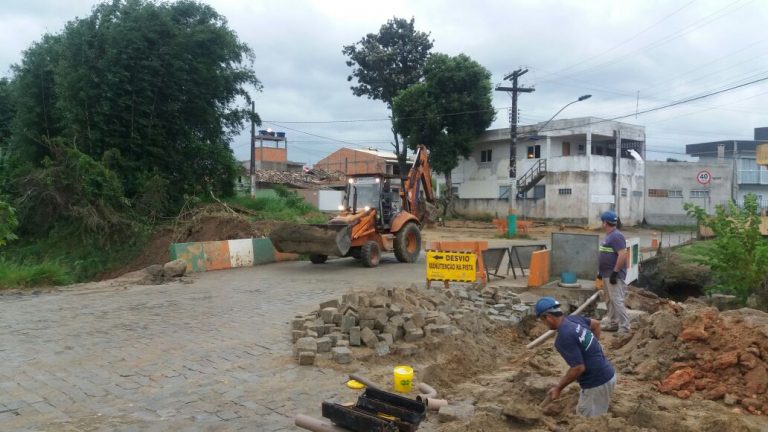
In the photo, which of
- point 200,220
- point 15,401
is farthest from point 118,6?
point 15,401

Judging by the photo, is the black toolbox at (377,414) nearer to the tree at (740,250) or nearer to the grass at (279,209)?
the tree at (740,250)

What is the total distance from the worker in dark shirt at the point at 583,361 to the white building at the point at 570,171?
32.2 meters

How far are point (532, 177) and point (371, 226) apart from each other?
83.3 feet

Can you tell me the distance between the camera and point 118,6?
896 inches

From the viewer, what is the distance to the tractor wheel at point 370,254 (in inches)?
631

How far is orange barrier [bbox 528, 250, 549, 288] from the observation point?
1246 cm

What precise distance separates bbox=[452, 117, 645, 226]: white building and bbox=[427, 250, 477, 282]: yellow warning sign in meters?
25.8

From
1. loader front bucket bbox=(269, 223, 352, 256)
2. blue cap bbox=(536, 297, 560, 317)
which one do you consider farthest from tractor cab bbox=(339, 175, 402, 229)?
blue cap bbox=(536, 297, 560, 317)

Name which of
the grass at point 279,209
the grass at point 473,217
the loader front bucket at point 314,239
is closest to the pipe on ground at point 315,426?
the loader front bucket at point 314,239

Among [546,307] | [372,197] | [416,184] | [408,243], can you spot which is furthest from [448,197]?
[546,307]

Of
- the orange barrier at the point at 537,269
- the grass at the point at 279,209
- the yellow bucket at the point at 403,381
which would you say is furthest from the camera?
the grass at the point at 279,209

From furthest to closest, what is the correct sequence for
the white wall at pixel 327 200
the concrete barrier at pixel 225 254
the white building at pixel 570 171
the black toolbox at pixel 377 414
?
the white wall at pixel 327 200
the white building at pixel 570 171
the concrete barrier at pixel 225 254
the black toolbox at pixel 377 414

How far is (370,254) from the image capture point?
1612cm

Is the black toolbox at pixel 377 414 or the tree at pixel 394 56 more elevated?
the tree at pixel 394 56
